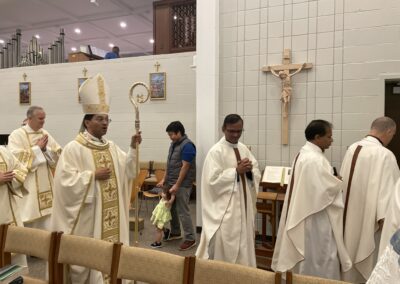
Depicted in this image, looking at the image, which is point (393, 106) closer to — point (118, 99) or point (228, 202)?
point (228, 202)

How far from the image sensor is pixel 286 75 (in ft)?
15.6

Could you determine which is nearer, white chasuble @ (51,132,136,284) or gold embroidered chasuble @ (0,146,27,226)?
white chasuble @ (51,132,136,284)

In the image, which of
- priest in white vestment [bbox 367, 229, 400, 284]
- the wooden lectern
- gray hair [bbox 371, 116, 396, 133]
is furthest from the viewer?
the wooden lectern

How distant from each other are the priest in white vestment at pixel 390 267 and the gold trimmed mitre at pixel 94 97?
260 cm

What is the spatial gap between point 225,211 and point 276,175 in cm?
150

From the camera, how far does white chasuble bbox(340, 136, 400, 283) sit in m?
3.13

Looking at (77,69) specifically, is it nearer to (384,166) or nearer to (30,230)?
(30,230)

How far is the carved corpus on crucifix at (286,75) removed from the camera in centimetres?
473

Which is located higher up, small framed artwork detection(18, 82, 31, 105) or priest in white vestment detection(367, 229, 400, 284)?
small framed artwork detection(18, 82, 31, 105)

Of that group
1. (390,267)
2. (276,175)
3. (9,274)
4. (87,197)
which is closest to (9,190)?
(87,197)

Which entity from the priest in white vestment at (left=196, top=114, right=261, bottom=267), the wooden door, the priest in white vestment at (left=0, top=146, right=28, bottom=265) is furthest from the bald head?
the priest in white vestment at (left=0, top=146, right=28, bottom=265)

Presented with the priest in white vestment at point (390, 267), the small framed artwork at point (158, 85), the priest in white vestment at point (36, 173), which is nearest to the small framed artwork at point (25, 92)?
the small framed artwork at point (158, 85)

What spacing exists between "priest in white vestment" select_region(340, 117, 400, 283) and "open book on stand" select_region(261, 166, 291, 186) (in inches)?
41.2

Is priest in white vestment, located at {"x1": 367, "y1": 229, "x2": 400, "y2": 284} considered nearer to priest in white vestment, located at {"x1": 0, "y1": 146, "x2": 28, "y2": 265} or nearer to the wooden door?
priest in white vestment, located at {"x1": 0, "y1": 146, "x2": 28, "y2": 265}
